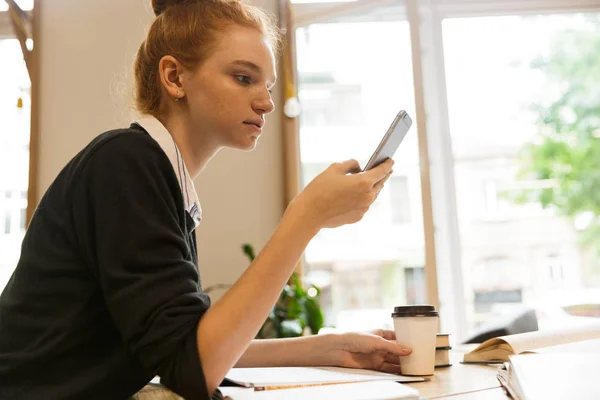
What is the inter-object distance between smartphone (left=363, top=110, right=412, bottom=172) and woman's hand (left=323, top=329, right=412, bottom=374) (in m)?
0.33

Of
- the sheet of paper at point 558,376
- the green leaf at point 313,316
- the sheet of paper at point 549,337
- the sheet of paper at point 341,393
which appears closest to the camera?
the sheet of paper at point 558,376

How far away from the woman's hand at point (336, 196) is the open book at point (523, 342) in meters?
0.45

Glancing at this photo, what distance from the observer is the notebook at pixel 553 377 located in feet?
1.92

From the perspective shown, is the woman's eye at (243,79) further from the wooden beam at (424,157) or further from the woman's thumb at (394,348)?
the wooden beam at (424,157)

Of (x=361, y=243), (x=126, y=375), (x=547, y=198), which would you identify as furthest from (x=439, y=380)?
(x=547, y=198)

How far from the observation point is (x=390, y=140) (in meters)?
0.87

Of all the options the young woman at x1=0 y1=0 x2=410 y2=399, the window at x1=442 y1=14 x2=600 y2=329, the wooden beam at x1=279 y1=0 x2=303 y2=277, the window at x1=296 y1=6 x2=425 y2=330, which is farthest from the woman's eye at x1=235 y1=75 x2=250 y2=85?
the window at x1=442 y1=14 x2=600 y2=329

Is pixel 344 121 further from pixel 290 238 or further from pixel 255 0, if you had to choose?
pixel 290 238

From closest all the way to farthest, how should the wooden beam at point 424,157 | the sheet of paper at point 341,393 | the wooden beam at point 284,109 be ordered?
the sheet of paper at point 341,393, the wooden beam at point 424,157, the wooden beam at point 284,109

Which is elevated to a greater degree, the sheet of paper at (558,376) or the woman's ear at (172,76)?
the woman's ear at (172,76)

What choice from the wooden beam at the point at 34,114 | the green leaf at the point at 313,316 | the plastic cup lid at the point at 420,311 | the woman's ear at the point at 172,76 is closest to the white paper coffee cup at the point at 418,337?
the plastic cup lid at the point at 420,311

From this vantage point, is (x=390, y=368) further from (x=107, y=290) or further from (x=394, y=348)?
(x=107, y=290)

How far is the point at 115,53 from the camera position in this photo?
11.8ft

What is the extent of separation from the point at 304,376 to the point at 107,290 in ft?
1.07
